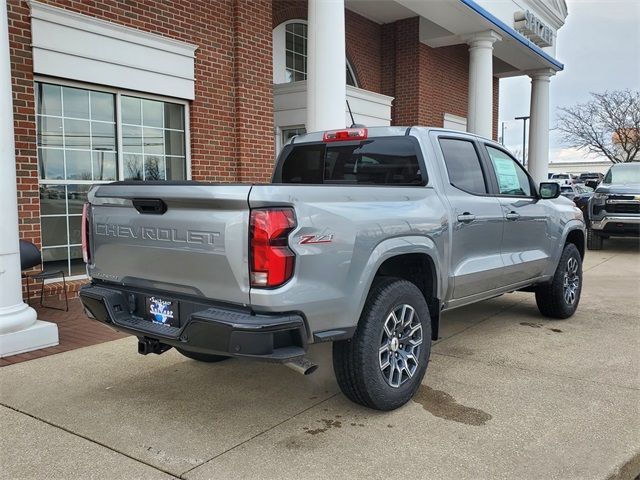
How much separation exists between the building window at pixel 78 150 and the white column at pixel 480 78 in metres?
7.37

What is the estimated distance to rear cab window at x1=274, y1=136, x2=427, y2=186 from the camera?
460cm

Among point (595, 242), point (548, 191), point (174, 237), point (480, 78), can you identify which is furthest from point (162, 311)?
point (595, 242)

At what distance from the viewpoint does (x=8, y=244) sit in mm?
5098

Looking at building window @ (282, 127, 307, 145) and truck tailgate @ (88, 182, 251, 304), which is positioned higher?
building window @ (282, 127, 307, 145)

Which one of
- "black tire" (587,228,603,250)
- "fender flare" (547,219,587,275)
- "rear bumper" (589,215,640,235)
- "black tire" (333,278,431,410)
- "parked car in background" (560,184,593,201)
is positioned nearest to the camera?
"black tire" (333,278,431,410)

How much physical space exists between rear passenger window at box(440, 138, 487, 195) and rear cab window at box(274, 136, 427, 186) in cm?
35

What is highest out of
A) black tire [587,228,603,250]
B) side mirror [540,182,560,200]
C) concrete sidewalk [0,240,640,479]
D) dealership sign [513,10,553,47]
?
dealership sign [513,10,553,47]

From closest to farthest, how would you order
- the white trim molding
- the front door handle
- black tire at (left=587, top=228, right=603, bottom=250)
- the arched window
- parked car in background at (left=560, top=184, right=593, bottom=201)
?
1. the front door handle
2. the white trim molding
3. the arched window
4. black tire at (left=587, top=228, right=603, bottom=250)
5. parked car in background at (left=560, top=184, right=593, bottom=201)

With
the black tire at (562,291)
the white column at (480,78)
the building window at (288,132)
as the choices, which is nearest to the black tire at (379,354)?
the black tire at (562,291)

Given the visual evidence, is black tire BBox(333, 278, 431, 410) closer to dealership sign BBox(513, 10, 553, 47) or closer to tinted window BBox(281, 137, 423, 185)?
tinted window BBox(281, 137, 423, 185)

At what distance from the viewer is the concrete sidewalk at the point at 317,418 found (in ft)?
10.4

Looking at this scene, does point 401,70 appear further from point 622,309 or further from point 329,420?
point 329,420

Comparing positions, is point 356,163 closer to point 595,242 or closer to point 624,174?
point 595,242

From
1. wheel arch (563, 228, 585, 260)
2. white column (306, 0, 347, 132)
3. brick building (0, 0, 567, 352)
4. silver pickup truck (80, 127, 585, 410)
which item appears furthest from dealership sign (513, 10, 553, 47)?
silver pickup truck (80, 127, 585, 410)
